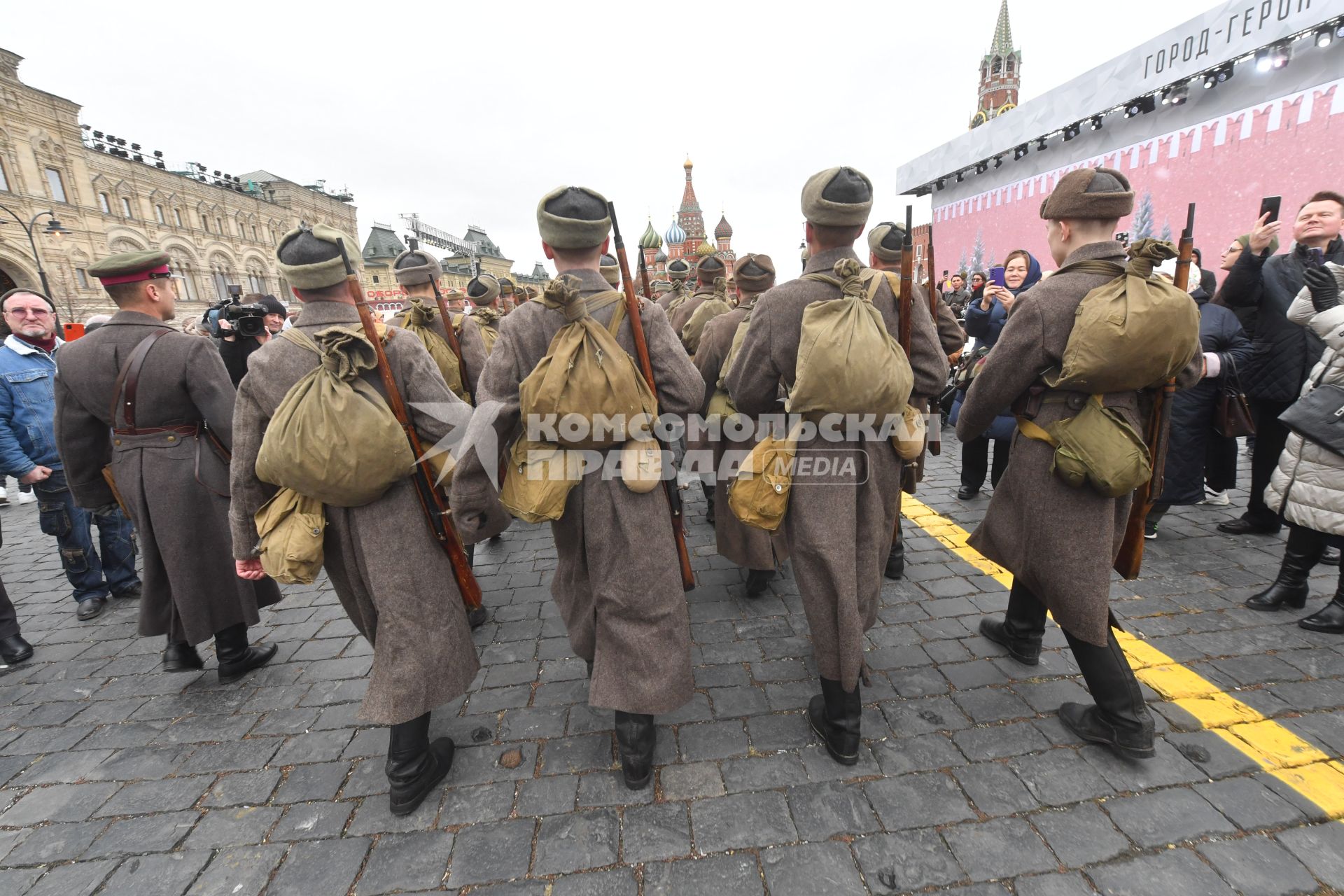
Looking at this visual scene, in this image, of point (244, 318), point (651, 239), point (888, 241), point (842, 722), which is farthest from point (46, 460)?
point (651, 239)

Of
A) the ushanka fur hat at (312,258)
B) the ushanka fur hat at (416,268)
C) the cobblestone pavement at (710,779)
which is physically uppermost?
the ushanka fur hat at (416,268)

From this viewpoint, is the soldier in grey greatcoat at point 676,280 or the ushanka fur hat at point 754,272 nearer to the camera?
the ushanka fur hat at point 754,272

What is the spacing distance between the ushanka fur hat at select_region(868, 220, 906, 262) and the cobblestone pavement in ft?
7.82

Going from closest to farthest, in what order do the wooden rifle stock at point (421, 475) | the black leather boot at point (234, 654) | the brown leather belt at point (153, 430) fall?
the wooden rifle stock at point (421, 475), the brown leather belt at point (153, 430), the black leather boot at point (234, 654)

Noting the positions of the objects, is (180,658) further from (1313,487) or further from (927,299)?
(1313,487)

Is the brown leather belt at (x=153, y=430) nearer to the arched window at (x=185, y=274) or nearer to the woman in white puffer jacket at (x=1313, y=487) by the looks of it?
the woman in white puffer jacket at (x=1313, y=487)

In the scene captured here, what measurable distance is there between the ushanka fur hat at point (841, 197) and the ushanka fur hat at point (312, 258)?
6.27 feet

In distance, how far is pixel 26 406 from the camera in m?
4.20

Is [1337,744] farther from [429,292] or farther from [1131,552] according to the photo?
[429,292]

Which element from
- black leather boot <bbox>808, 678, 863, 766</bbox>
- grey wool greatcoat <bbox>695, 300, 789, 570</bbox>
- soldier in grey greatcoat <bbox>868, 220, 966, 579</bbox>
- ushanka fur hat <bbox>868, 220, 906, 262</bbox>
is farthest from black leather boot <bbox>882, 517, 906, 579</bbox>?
ushanka fur hat <bbox>868, 220, 906, 262</bbox>

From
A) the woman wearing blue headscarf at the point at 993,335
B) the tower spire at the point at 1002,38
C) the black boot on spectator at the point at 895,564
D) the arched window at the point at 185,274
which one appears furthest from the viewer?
the tower spire at the point at 1002,38

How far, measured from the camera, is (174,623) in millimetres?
3236

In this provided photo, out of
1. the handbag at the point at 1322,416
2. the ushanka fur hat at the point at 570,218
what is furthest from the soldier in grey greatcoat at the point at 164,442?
the handbag at the point at 1322,416

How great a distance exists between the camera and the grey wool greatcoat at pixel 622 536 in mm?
2279
